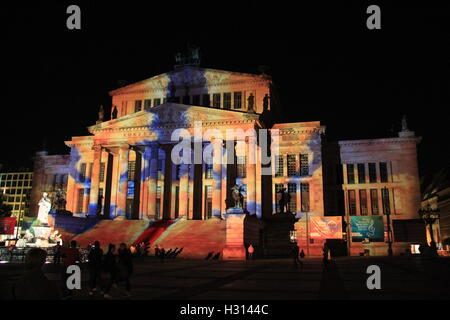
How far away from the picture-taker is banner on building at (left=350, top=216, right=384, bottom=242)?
46938mm

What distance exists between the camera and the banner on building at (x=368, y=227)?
46938 mm

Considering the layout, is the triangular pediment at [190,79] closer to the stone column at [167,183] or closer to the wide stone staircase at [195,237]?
Result: the stone column at [167,183]

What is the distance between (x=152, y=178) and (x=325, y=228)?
71.5 feet

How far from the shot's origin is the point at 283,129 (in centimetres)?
5359

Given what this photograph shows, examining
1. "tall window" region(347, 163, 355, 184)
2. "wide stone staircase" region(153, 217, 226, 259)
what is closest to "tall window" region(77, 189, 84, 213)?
"wide stone staircase" region(153, 217, 226, 259)

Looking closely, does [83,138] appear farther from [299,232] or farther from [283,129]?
[299,232]

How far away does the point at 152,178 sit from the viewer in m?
50.6

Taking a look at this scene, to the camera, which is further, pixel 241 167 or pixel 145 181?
pixel 241 167

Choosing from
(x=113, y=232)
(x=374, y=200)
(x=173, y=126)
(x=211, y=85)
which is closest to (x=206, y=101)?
(x=211, y=85)

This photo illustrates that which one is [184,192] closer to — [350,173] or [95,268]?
[350,173]

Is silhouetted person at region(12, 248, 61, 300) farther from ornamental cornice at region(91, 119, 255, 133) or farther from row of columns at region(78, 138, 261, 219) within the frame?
ornamental cornice at region(91, 119, 255, 133)
